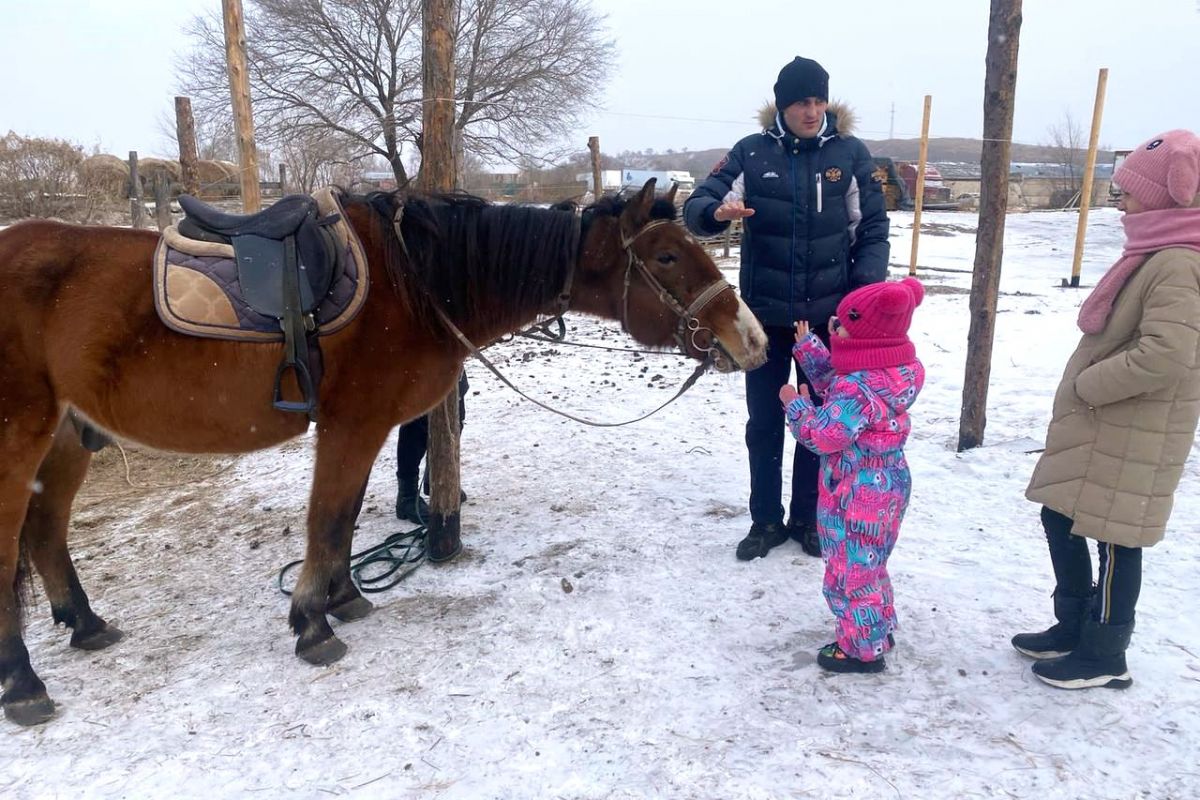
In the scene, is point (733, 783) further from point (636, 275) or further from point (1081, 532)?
point (636, 275)

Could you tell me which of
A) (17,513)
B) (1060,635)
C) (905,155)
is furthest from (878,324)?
(905,155)

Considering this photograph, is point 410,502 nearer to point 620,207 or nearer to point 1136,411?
point 620,207

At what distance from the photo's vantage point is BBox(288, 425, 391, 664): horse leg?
3.00 m

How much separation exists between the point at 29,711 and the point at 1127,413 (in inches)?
162

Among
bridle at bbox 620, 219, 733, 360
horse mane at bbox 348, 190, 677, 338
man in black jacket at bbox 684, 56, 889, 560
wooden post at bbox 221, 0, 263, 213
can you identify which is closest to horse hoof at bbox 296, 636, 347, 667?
horse mane at bbox 348, 190, 677, 338

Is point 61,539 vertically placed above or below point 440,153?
below

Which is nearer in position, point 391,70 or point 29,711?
point 29,711

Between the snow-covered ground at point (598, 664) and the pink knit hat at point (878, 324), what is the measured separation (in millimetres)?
1216

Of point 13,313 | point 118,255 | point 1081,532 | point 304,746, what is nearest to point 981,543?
point 1081,532

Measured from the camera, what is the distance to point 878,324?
2.58 metres

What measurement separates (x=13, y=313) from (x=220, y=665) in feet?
5.22

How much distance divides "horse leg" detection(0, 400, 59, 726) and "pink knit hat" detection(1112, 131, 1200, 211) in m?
3.98

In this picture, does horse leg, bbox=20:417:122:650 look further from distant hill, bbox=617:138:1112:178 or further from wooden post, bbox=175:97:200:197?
distant hill, bbox=617:138:1112:178

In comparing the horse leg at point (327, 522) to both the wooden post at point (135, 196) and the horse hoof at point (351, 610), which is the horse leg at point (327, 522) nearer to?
the horse hoof at point (351, 610)
